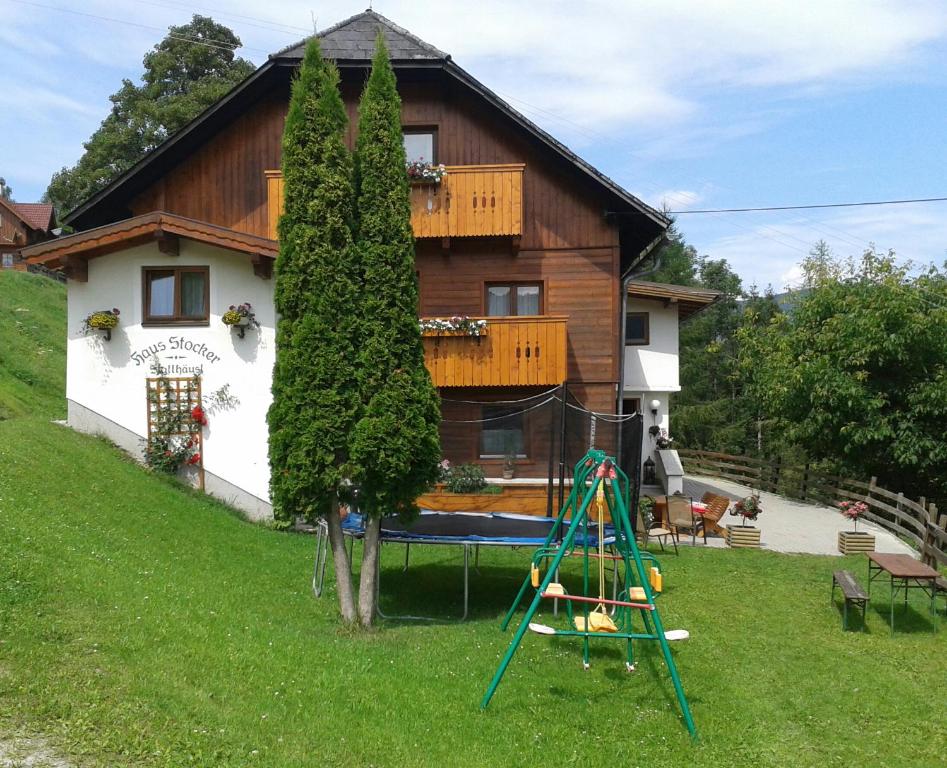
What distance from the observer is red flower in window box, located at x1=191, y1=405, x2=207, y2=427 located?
1478cm

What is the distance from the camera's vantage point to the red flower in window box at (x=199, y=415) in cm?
1478

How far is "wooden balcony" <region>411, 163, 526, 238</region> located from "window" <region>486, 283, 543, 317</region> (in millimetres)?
1383

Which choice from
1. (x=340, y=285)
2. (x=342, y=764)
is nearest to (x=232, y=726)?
(x=342, y=764)

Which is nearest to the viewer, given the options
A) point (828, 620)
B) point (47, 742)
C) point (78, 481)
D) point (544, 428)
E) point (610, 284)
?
point (47, 742)

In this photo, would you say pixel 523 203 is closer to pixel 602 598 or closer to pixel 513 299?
pixel 513 299

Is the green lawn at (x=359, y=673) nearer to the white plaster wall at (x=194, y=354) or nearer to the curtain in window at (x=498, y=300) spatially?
the white plaster wall at (x=194, y=354)

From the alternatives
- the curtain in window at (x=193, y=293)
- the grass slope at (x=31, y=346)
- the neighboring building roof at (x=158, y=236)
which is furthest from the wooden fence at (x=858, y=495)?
the grass slope at (x=31, y=346)

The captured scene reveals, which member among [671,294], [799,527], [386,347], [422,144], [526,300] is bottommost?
[799,527]

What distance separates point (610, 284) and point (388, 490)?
9709 millimetres

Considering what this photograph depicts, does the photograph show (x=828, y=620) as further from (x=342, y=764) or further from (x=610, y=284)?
(x=610, y=284)

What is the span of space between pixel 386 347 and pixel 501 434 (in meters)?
6.48

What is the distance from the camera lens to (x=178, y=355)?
14906mm

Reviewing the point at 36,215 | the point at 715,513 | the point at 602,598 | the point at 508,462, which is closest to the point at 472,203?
the point at 508,462

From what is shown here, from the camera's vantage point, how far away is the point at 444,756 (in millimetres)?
5906
